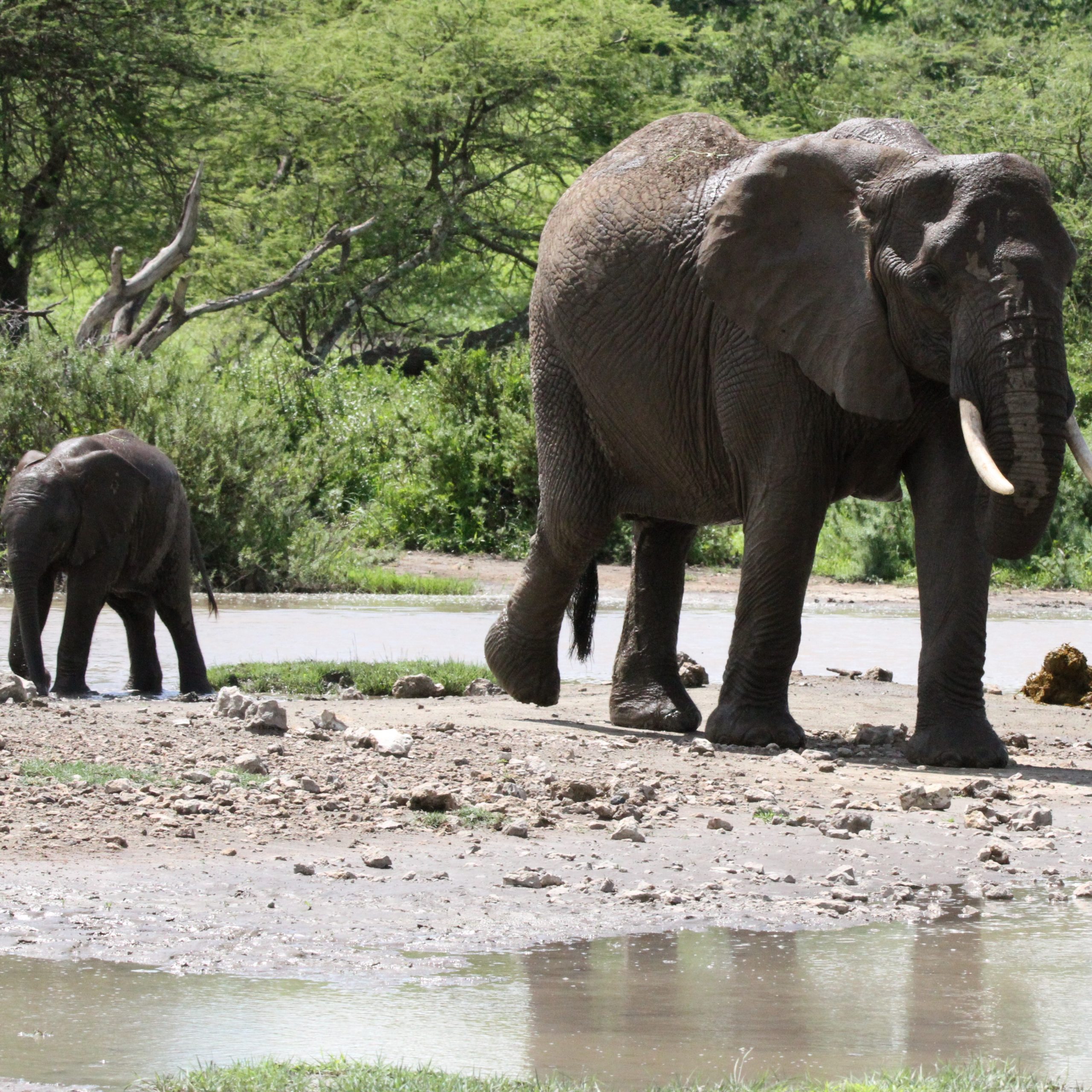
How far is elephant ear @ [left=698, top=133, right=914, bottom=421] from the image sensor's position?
788 cm

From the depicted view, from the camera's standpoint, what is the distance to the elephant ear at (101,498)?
10.9m

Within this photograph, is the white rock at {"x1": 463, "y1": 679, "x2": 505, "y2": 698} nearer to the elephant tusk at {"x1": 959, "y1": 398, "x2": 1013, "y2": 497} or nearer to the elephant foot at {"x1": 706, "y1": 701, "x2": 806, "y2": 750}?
the elephant foot at {"x1": 706, "y1": 701, "x2": 806, "y2": 750}

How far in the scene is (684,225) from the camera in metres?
8.70

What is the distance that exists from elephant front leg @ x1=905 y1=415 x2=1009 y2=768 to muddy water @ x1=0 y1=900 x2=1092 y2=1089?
292 cm

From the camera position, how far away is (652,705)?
30.8 feet

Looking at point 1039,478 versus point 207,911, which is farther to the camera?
point 1039,478

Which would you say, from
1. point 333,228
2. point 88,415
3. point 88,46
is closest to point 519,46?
point 333,228

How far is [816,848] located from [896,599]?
44.6ft

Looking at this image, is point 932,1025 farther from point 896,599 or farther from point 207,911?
point 896,599

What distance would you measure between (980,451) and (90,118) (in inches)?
874

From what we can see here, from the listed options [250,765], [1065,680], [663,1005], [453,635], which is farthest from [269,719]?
[453,635]

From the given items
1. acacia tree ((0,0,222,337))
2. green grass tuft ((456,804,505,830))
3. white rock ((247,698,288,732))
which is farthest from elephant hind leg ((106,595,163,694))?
acacia tree ((0,0,222,337))

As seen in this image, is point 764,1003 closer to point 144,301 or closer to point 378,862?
point 378,862

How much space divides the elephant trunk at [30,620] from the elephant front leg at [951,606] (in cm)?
494
